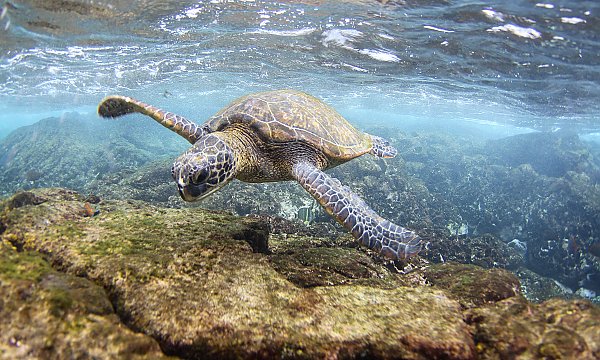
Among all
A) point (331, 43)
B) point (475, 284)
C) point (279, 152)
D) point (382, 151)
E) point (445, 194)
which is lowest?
point (445, 194)

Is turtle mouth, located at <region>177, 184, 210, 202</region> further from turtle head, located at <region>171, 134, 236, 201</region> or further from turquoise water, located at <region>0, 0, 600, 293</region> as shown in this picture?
turquoise water, located at <region>0, 0, 600, 293</region>

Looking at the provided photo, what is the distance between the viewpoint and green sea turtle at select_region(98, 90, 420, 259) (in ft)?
11.8

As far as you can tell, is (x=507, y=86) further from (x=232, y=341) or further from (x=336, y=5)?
(x=232, y=341)

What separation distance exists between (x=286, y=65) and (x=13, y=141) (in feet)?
93.8

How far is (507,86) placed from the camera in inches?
683

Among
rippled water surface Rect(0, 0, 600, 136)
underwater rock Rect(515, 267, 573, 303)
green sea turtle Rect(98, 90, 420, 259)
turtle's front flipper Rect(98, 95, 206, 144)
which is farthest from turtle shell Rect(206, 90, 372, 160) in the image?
underwater rock Rect(515, 267, 573, 303)

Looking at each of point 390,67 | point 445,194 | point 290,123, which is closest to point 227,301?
point 290,123

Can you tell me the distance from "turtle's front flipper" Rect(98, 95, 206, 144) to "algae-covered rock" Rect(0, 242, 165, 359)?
3.35 metres

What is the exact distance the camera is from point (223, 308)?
206cm

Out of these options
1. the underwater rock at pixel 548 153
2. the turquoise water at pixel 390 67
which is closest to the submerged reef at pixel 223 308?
the turquoise water at pixel 390 67

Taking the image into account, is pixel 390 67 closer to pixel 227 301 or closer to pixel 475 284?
pixel 475 284

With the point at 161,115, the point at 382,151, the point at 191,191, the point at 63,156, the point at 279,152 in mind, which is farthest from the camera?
the point at 63,156

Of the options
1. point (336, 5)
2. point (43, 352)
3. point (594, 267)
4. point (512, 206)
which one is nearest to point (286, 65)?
point (336, 5)

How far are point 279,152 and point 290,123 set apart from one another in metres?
0.55
